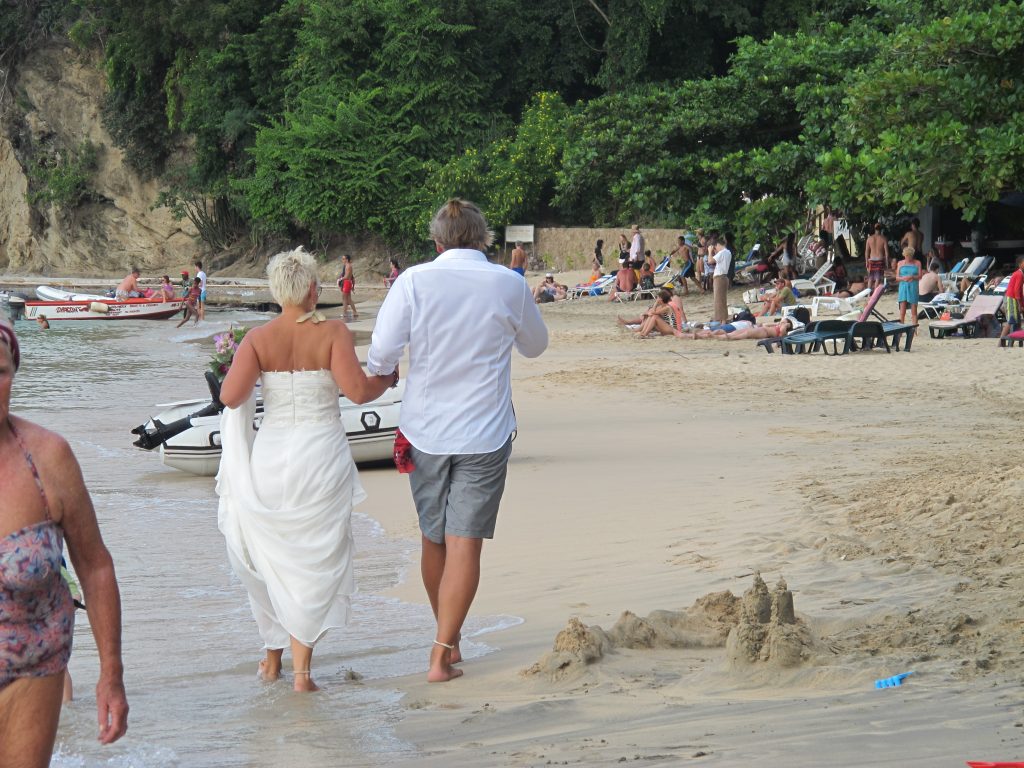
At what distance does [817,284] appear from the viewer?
26703 millimetres

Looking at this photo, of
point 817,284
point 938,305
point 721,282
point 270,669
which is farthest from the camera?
point 817,284

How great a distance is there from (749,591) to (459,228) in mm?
1756

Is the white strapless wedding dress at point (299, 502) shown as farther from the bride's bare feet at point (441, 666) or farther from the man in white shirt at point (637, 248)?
the man in white shirt at point (637, 248)

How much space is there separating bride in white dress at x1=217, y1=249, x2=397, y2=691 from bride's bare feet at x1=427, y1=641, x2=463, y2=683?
0.39m

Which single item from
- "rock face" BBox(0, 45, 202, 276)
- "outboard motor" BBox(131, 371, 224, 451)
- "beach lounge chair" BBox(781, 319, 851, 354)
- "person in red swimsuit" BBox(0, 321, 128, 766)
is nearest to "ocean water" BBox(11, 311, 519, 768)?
"outboard motor" BBox(131, 371, 224, 451)

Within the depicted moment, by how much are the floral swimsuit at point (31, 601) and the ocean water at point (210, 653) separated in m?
1.47

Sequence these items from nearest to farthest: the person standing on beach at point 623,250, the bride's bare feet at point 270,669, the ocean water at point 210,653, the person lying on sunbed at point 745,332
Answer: the ocean water at point 210,653, the bride's bare feet at point 270,669, the person lying on sunbed at point 745,332, the person standing on beach at point 623,250

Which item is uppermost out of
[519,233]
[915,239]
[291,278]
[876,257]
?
[519,233]

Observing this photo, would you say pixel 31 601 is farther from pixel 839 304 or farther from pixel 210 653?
pixel 839 304

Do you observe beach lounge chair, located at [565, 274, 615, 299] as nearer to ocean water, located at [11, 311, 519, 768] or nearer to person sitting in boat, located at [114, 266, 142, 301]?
person sitting in boat, located at [114, 266, 142, 301]

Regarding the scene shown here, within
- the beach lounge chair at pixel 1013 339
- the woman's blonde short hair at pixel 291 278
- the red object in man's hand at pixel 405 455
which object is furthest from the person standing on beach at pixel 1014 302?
the woman's blonde short hair at pixel 291 278

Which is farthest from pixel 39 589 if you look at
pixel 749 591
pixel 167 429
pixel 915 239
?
pixel 915 239

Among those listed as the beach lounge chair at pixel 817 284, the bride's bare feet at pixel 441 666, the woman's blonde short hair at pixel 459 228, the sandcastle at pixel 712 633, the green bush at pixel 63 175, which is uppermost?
the green bush at pixel 63 175

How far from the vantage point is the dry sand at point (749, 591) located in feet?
12.2
